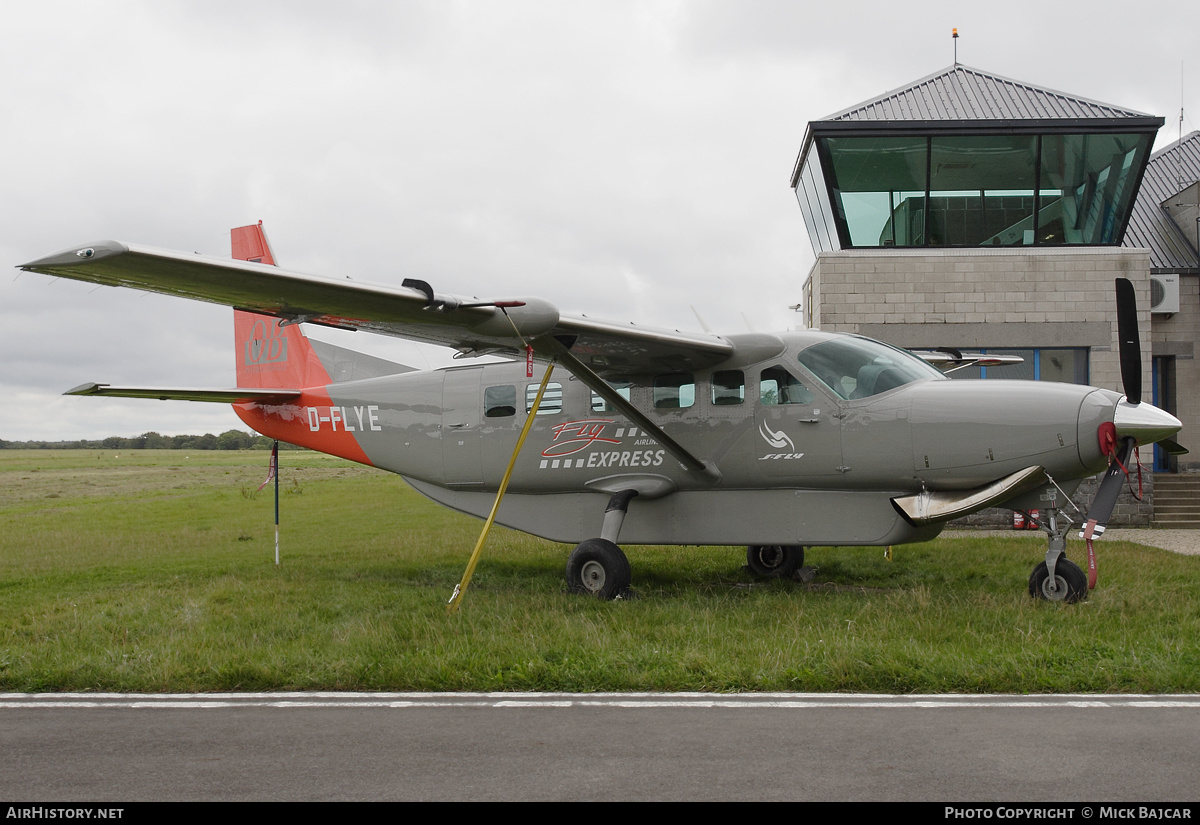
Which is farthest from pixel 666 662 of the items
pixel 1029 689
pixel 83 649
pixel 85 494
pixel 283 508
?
pixel 85 494

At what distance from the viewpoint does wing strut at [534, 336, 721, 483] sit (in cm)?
979

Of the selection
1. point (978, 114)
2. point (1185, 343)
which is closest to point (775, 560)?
point (978, 114)

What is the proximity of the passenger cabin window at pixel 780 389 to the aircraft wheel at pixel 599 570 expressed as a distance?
7.90 feet

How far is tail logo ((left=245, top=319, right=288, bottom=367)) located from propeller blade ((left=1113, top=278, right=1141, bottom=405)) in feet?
37.0

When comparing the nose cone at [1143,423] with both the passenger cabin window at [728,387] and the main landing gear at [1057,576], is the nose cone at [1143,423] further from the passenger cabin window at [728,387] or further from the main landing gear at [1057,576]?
the passenger cabin window at [728,387]

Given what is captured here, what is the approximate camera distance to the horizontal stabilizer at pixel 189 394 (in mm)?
12211

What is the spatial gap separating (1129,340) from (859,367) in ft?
8.62

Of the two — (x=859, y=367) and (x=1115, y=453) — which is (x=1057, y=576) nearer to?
(x=1115, y=453)

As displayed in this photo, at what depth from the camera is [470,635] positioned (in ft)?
25.5

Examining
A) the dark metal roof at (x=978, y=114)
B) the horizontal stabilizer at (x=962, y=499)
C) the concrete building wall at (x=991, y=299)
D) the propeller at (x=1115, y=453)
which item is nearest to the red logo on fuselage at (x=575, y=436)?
the horizontal stabilizer at (x=962, y=499)

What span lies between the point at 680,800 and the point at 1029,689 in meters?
3.18

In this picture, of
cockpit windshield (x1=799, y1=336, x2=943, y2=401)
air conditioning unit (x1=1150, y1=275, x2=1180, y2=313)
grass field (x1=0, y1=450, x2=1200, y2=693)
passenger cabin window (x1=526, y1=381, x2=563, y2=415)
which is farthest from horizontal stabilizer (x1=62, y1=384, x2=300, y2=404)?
air conditioning unit (x1=1150, y1=275, x2=1180, y2=313)

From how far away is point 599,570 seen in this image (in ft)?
33.2
